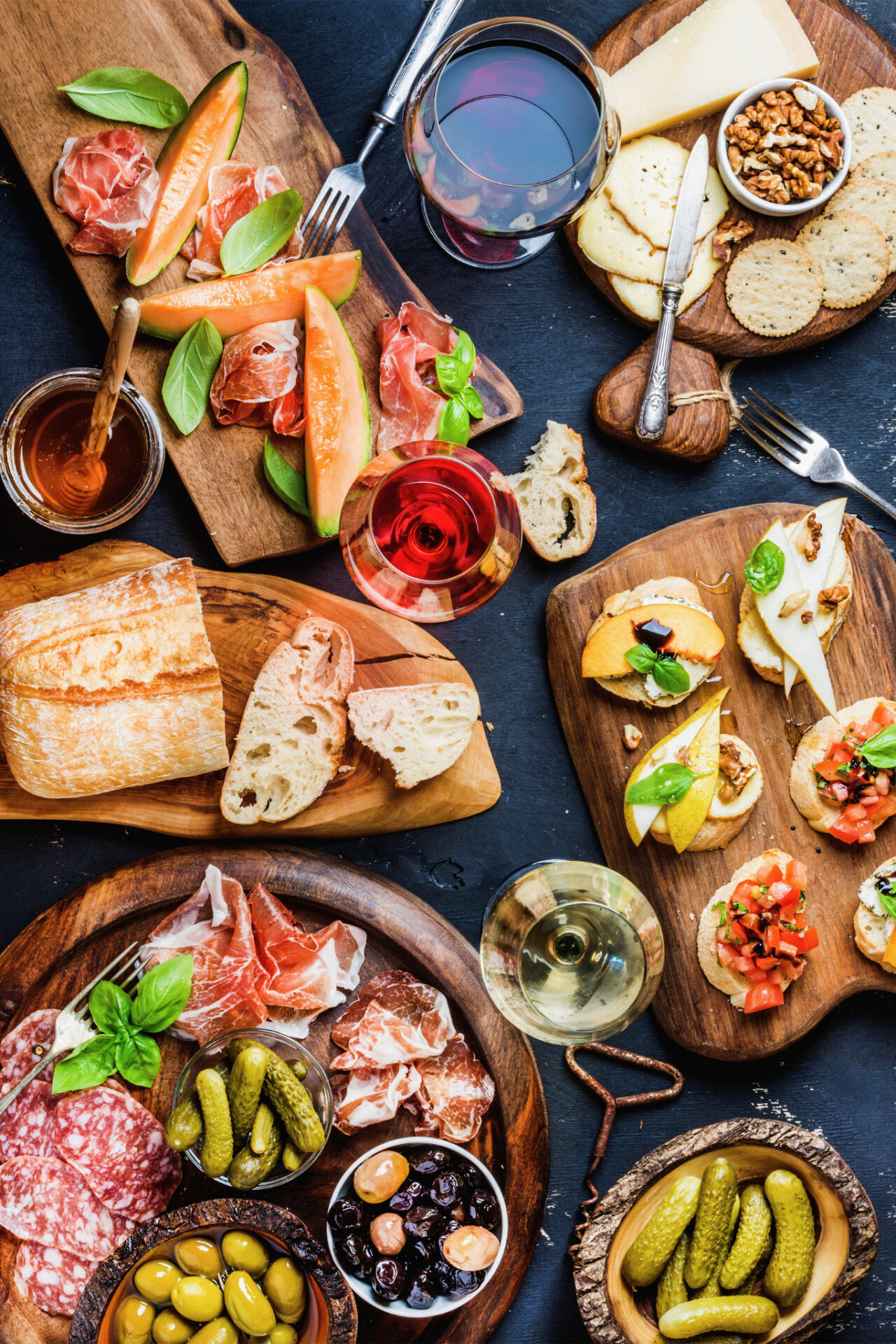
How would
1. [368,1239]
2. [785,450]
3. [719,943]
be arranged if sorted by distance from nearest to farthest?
[368,1239] → [719,943] → [785,450]

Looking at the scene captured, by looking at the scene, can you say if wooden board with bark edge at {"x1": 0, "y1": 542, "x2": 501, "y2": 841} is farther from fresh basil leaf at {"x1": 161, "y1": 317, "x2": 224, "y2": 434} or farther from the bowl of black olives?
the bowl of black olives

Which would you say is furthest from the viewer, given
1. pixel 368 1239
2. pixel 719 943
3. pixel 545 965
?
pixel 719 943

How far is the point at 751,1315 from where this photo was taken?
1900mm

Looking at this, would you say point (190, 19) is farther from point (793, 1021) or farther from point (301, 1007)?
point (793, 1021)

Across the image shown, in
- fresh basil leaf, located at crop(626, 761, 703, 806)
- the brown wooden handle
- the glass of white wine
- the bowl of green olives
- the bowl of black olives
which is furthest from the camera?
fresh basil leaf, located at crop(626, 761, 703, 806)

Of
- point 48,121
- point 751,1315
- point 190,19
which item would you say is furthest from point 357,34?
point 751,1315

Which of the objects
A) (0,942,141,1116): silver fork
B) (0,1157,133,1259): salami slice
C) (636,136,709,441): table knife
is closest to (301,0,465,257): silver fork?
(636,136,709,441): table knife

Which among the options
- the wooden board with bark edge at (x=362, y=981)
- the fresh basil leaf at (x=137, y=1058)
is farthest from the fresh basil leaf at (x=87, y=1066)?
the wooden board with bark edge at (x=362, y=981)

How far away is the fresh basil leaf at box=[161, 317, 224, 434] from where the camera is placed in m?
1.92

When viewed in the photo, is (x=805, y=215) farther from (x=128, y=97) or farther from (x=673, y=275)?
(x=128, y=97)

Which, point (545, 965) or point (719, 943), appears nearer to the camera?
point (545, 965)

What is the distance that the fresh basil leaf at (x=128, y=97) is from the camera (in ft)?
6.19

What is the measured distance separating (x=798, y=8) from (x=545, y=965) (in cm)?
219

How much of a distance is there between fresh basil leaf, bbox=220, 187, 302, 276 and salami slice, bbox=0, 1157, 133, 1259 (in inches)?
73.5
